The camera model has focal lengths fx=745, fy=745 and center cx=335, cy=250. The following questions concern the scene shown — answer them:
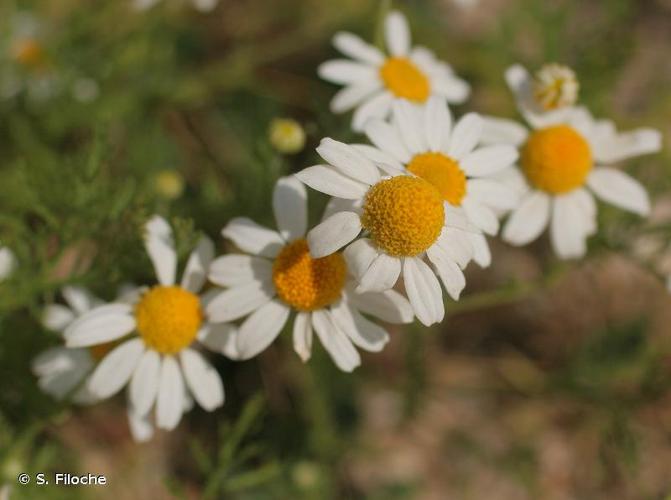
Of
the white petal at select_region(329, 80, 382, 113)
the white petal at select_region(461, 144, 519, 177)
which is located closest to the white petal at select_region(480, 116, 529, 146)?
the white petal at select_region(461, 144, 519, 177)

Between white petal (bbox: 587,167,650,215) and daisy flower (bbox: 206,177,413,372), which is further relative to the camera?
white petal (bbox: 587,167,650,215)

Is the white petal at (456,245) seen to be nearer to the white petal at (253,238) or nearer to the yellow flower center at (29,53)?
the white petal at (253,238)

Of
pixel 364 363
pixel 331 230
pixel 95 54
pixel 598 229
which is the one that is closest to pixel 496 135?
pixel 598 229

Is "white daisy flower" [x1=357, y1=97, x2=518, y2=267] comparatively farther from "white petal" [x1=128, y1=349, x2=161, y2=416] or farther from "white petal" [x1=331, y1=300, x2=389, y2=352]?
"white petal" [x1=128, y1=349, x2=161, y2=416]

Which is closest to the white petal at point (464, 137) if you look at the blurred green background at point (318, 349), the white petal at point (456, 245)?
the white petal at point (456, 245)

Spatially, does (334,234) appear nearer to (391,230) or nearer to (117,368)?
(391,230)

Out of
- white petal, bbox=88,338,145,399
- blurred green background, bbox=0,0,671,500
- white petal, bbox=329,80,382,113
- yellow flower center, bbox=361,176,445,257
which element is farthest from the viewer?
blurred green background, bbox=0,0,671,500
